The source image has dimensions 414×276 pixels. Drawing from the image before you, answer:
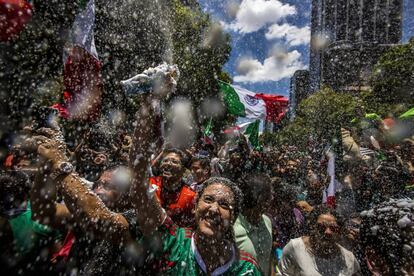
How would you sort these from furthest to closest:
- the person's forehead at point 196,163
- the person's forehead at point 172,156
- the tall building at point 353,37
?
the tall building at point 353,37 < the person's forehead at point 196,163 < the person's forehead at point 172,156

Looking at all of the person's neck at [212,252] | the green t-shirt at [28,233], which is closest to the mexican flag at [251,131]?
the person's neck at [212,252]

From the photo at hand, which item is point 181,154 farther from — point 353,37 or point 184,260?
point 353,37

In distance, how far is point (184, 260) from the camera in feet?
7.20

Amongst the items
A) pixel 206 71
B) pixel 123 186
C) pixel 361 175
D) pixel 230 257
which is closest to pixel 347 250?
pixel 230 257

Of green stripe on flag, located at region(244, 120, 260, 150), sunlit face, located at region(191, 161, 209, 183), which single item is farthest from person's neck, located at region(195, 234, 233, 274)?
green stripe on flag, located at region(244, 120, 260, 150)

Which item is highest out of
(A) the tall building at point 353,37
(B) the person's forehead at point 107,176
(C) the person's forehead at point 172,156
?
(A) the tall building at point 353,37

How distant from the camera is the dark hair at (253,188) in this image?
346 cm

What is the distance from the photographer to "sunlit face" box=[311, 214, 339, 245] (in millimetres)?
3119

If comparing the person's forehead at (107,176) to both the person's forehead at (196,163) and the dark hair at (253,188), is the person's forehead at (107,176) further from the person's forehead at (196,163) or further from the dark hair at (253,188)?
the person's forehead at (196,163)

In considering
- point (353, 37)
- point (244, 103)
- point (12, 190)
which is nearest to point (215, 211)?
point (12, 190)

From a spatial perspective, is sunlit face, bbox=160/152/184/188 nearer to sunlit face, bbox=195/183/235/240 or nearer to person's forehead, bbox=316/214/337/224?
sunlit face, bbox=195/183/235/240

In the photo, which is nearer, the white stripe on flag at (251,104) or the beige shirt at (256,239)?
the beige shirt at (256,239)

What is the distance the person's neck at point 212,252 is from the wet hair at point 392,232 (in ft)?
2.80

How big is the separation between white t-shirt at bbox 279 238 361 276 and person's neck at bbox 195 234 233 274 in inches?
42.9
